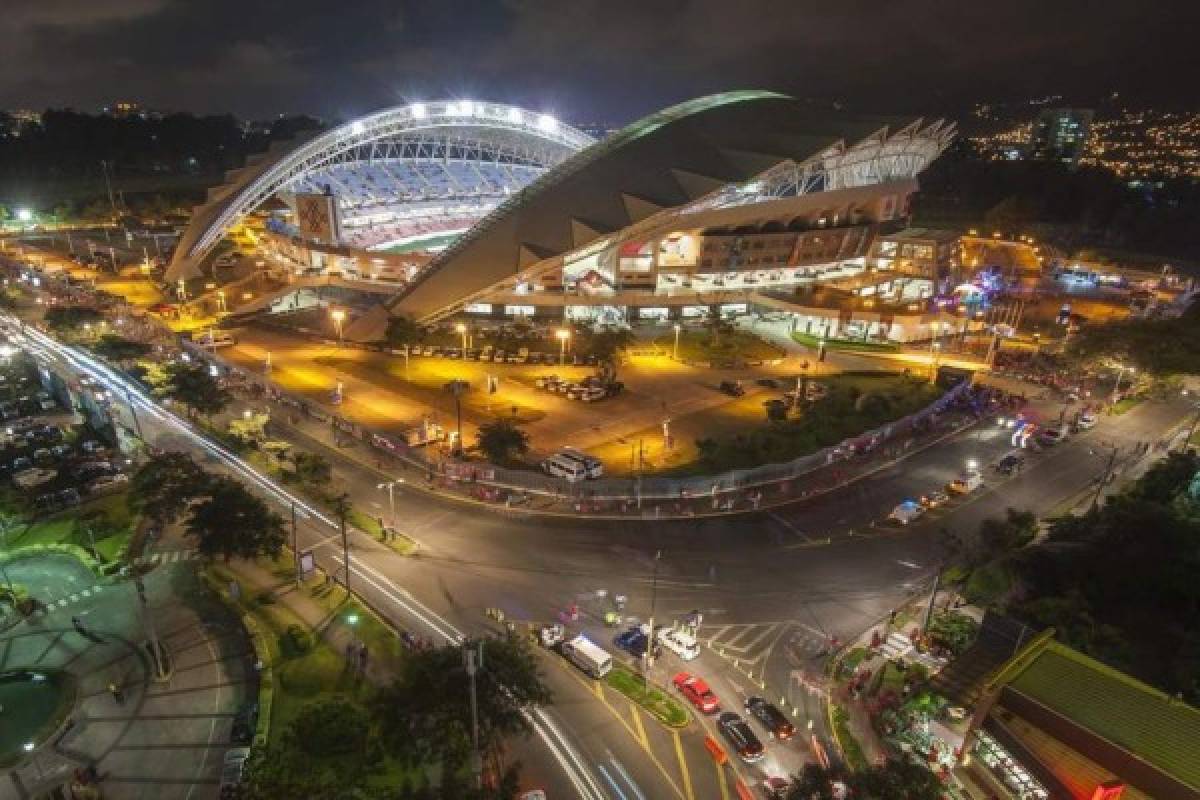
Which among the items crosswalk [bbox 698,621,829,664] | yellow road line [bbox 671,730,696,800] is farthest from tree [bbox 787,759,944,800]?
crosswalk [bbox 698,621,829,664]

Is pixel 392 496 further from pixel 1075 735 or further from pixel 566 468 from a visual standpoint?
pixel 1075 735

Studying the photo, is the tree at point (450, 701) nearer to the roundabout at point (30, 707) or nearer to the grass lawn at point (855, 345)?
the roundabout at point (30, 707)

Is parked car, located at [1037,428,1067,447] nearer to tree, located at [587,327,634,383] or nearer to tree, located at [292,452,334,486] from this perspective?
tree, located at [587,327,634,383]

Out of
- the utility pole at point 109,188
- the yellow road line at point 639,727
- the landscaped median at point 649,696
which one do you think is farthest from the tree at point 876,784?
the utility pole at point 109,188

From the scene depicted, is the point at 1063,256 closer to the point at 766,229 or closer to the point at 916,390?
the point at 766,229

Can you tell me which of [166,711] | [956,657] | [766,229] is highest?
[766,229]

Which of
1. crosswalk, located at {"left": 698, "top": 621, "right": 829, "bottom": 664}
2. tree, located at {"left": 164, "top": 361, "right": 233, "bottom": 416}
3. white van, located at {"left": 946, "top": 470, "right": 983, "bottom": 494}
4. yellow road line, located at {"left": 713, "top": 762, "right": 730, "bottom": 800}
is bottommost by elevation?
yellow road line, located at {"left": 713, "top": 762, "right": 730, "bottom": 800}

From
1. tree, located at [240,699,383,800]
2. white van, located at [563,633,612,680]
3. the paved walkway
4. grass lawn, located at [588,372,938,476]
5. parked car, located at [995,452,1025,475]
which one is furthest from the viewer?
parked car, located at [995,452,1025,475]

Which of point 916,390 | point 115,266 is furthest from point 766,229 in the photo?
point 115,266
